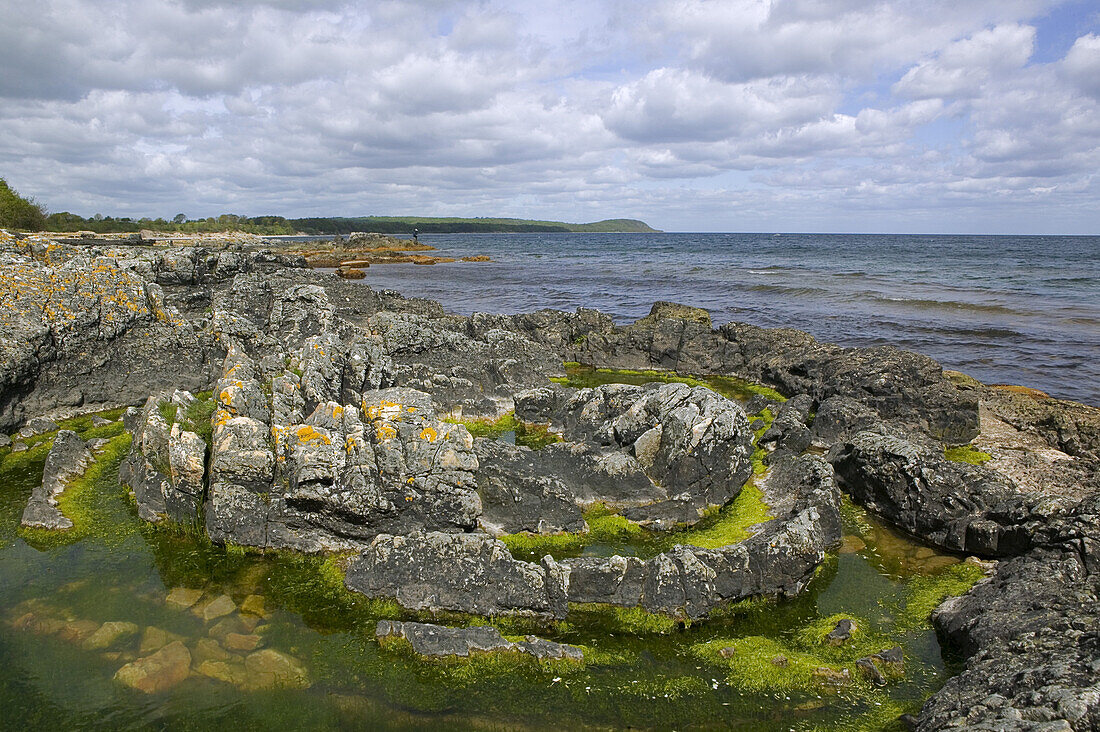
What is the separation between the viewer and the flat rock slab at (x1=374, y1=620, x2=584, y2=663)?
8242 mm

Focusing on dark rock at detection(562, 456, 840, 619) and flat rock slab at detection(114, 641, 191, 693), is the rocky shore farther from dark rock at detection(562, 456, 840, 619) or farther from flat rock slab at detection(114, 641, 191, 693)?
flat rock slab at detection(114, 641, 191, 693)

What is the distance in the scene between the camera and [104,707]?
7.39 metres

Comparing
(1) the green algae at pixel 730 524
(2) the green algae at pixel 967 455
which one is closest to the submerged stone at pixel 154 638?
(1) the green algae at pixel 730 524

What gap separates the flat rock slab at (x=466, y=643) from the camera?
27.0 feet

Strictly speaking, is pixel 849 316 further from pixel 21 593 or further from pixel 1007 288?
pixel 21 593

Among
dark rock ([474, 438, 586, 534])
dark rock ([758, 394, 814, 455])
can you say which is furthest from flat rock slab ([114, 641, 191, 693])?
dark rock ([758, 394, 814, 455])

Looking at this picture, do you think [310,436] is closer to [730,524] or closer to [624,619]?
[624,619]

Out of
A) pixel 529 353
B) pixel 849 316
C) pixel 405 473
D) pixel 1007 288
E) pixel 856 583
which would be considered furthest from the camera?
pixel 1007 288

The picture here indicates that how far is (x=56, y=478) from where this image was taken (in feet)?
42.1

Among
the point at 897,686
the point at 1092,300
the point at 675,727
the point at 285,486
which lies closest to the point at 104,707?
the point at 285,486

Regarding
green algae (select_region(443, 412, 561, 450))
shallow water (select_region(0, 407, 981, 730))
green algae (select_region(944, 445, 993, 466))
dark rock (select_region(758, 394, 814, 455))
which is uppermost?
dark rock (select_region(758, 394, 814, 455))

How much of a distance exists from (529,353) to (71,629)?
15084 millimetres

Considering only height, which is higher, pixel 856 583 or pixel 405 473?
pixel 405 473

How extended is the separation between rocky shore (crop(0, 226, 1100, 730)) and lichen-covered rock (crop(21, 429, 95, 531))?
56mm
